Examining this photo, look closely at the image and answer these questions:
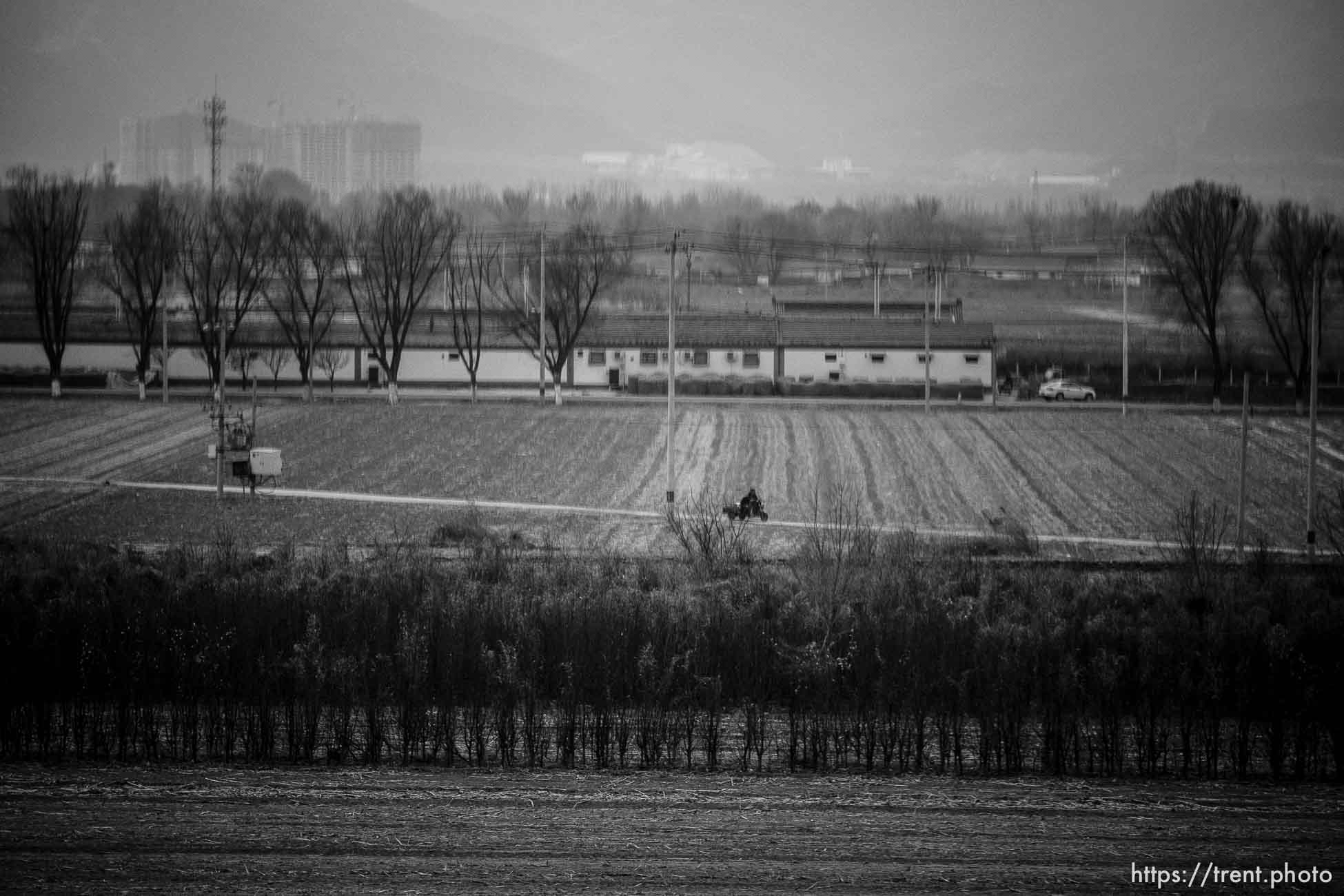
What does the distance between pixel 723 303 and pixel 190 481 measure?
62088 millimetres

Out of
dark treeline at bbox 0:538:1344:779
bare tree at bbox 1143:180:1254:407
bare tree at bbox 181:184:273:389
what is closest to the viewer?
dark treeline at bbox 0:538:1344:779

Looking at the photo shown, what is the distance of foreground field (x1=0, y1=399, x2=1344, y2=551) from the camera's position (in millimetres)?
39375

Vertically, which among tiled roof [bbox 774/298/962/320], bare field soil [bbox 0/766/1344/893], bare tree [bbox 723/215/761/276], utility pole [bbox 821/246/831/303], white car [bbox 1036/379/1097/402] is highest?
bare tree [bbox 723/215/761/276]

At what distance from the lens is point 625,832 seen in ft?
48.9

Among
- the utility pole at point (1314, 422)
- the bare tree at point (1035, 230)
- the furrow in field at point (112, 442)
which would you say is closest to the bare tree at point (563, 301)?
the furrow in field at point (112, 442)

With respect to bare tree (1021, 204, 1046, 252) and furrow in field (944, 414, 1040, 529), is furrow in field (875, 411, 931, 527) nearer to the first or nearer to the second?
furrow in field (944, 414, 1040, 529)

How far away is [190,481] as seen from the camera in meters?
44.2

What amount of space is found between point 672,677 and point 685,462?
2840 cm

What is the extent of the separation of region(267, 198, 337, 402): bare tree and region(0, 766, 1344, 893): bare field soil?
1917 inches

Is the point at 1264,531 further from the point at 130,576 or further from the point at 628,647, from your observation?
the point at 130,576

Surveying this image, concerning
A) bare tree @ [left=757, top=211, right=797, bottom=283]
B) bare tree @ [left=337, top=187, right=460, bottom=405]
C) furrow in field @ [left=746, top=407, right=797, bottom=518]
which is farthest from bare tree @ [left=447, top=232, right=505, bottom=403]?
bare tree @ [left=757, top=211, right=797, bottom=283]

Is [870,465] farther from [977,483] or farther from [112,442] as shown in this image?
[112,442]

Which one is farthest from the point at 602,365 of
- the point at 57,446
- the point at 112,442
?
the point at 57,446

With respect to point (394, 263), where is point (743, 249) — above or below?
above
